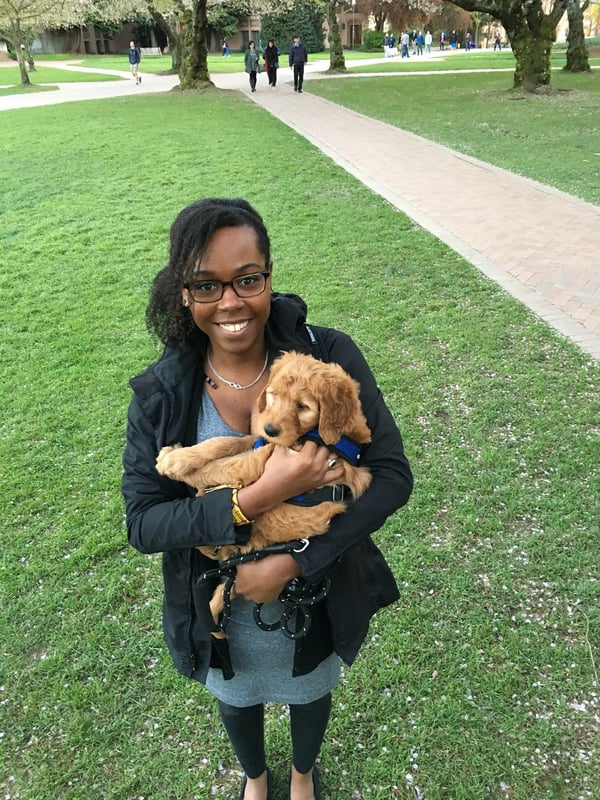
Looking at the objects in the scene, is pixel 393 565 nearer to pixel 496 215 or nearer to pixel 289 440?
pixel 289 440

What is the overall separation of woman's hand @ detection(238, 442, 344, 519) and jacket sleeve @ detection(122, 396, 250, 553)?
8cm

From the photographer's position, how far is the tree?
21.9 metres

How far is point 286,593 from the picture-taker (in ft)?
6.75

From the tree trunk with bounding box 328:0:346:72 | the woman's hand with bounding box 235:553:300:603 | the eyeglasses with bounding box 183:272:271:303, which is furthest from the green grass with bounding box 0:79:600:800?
the tree trunk with bounding box 328:0:346:72

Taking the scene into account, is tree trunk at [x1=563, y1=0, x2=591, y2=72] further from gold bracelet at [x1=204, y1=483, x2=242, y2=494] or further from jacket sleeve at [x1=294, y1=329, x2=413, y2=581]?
gold bracelet at [x1=204, y1=483, x2=242, y2=494]

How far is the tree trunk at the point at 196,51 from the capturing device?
2759 cm

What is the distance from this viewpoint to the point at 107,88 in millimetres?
35812

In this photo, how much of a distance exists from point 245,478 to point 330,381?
458 mm

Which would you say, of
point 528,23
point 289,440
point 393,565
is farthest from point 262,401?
point 528,23

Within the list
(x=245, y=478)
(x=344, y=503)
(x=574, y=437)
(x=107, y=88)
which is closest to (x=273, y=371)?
(x=245, y=478)

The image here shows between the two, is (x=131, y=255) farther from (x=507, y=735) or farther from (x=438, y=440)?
(x=507, y=735)

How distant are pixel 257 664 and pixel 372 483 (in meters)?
0.89

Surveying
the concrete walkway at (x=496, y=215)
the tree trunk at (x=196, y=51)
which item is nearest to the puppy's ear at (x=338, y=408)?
the concrete walkway at (x=496, y=215)

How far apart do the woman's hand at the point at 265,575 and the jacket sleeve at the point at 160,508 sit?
4.6 inches
